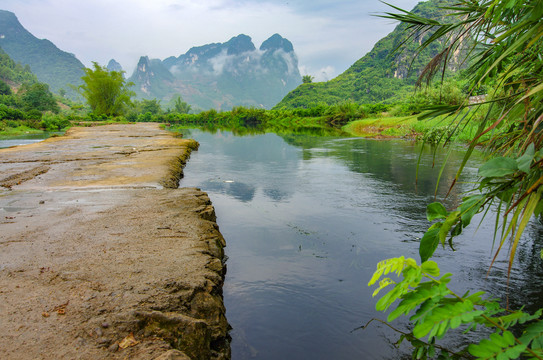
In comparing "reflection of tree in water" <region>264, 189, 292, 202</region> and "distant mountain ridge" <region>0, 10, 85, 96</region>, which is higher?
"distant mountain ridge" <region>0, 10, 85, 96</region>

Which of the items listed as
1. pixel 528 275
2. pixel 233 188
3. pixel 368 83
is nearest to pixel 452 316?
pixel 528 275

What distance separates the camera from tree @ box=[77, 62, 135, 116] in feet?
165

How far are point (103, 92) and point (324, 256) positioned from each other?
5474 centimetres

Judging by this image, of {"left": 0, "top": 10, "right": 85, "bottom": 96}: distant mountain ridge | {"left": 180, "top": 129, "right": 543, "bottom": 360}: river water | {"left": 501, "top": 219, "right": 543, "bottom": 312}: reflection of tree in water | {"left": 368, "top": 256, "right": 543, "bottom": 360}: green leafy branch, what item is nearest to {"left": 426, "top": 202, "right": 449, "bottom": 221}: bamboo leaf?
{"left": 368, "top": 256, "right": 543, "bottom": 360}: green leafy branch

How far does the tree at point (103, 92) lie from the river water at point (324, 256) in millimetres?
46906

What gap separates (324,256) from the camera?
536 cm

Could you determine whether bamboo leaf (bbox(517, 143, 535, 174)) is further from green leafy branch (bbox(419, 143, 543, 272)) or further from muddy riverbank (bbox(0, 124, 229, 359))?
muddy riverbank (bbox(0, 124, 229, 359))

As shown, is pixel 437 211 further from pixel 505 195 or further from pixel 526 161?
pixel 526 161

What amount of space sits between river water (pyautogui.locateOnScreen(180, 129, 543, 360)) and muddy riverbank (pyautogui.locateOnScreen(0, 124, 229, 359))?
1.97 ft

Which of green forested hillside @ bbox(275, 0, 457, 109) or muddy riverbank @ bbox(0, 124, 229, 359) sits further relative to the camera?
green forested hillside @ bbox(275, 0, 457, 109)

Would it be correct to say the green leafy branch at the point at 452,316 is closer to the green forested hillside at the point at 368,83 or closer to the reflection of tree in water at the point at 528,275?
the reflection of tree in water at the point at 528,275

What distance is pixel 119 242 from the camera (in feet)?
13.9

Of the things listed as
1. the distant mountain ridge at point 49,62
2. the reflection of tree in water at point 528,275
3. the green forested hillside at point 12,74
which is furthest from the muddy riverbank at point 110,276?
the distant mountain ridge at point 49,62

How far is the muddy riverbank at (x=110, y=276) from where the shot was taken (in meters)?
2.47
